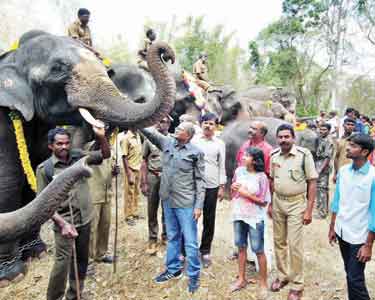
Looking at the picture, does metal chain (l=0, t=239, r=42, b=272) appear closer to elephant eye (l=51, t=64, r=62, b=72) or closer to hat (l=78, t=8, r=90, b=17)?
elephant eye (l=51, t=64, r=62, b=72)

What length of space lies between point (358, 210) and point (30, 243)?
10.9ft

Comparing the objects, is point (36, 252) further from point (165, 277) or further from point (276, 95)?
point (276, 95)

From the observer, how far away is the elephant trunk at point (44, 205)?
76.2 inches

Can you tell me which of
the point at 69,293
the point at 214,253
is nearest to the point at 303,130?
the point at 214,253

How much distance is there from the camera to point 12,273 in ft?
13.4

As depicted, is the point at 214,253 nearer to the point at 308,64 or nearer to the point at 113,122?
the point at 113,122

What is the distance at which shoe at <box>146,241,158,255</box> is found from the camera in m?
4.69

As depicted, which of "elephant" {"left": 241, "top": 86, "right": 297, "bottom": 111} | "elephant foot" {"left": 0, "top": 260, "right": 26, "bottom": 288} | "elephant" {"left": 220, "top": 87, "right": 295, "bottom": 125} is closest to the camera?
"elephant foot" {"left": 0, "top": 260, "right": 26, "bottom": 288}

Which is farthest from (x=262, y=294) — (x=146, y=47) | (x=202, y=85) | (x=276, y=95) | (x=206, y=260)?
(x=276, y=95)

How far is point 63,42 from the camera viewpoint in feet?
13.1

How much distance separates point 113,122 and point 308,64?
22.2 metres

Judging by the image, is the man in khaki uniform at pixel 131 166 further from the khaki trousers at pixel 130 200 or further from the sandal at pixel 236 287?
the sandal at pixel 236 287

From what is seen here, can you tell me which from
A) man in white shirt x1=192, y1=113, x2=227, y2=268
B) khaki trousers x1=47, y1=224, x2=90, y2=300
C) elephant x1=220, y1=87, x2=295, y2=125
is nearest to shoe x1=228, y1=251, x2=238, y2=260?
man in white shirt x1=192, y1=113, x2=227, y2=268

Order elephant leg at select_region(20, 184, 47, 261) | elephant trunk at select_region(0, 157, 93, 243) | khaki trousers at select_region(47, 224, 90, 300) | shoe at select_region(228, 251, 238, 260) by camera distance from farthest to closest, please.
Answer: shoe at select_region(228, 251, 238, 260) < elephant leg at select_region(20, 184, 47, 261) < khaki trousers at select_region(47, 224, 90, 300) < elephant trunk at select_region(0, 157, 93, 243)
